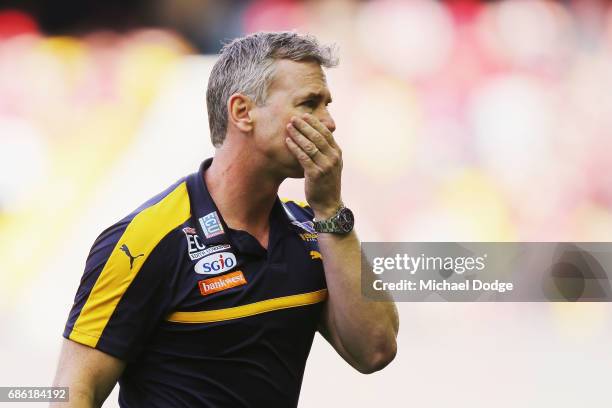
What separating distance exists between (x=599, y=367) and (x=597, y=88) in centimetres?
334

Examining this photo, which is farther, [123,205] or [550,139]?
[550,139]

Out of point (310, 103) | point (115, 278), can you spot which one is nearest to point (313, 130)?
point (310, 103)

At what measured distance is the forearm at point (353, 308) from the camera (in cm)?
264

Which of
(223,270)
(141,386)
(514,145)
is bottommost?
(141,386)

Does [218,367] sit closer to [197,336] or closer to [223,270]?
[197,336]

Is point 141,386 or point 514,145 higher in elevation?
point 514,145

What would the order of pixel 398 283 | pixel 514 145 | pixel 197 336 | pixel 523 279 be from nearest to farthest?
pixel 197 336
pixel 398 283
pixel 523 279
pixel 514 145

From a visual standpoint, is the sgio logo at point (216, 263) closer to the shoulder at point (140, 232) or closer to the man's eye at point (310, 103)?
the shoulder at point (140, 232)

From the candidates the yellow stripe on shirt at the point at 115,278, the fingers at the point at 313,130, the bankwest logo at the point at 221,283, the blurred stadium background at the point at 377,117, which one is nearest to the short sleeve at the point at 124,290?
the yellow stripe on shirt at the point at 115,278

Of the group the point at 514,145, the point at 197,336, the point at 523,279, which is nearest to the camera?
the point at 197,336

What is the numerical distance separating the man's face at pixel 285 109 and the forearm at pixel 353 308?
0.28m

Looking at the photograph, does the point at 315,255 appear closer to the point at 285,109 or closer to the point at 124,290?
the point at 285,109

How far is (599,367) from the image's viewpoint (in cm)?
743

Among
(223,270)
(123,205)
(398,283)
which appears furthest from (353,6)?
(223,270)
